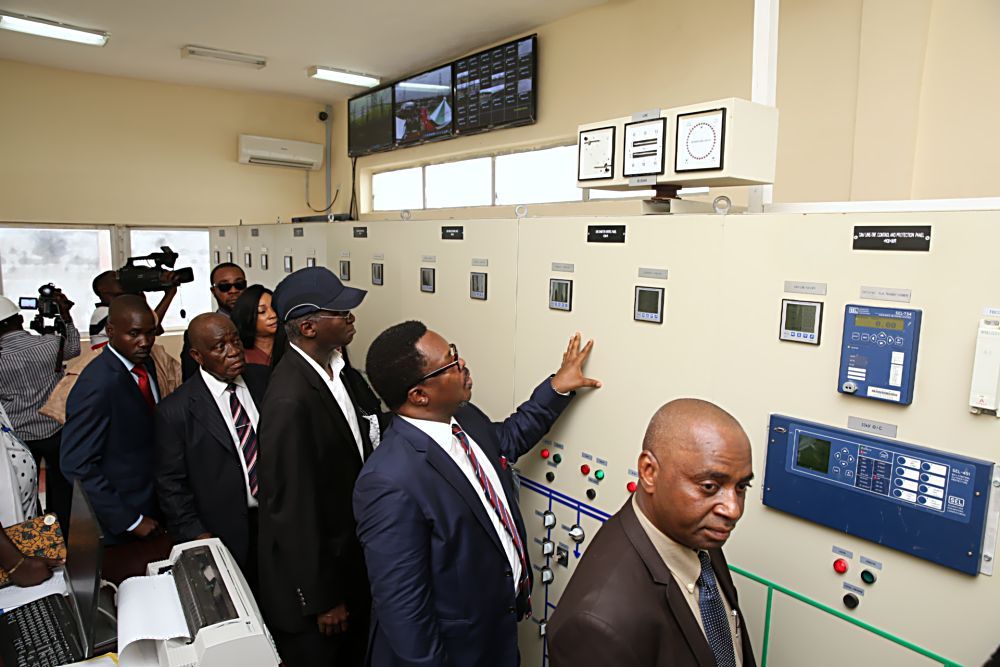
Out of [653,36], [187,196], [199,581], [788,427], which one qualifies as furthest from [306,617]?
[187,196]

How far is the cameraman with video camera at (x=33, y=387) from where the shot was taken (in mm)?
3143

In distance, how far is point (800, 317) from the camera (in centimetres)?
156

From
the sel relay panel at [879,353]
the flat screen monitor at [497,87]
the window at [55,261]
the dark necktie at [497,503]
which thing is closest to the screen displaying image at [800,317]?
the sel relay panel at [879,353]

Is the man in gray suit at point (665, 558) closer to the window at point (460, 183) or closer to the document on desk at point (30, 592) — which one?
the document on desk at point (30, 592)

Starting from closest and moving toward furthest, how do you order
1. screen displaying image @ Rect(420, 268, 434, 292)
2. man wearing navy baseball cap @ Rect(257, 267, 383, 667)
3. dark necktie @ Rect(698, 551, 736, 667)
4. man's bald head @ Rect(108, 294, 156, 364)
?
1. dark necktie @ Rect(698, 551, 736, 667)
2. man wearing navy baseball cap @ Rect(257, 267, 383, 667)
3. man's bald head @ Rect(108, 294, 156, 364)
4. screen displaying image @ Rect(420, 268, 434, 292)

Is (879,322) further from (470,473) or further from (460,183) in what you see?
(460,183)

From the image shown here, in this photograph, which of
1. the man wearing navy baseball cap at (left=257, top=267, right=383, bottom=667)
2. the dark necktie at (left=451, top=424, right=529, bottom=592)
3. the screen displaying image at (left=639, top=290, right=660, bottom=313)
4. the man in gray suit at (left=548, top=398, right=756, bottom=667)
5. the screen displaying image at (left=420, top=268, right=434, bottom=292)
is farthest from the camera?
the screen displaying image at (left=420, top=268, right=434, bottom=292)

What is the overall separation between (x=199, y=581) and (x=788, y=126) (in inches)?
132

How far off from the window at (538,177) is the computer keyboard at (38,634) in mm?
3786

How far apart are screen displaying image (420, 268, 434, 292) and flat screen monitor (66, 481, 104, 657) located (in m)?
1.47

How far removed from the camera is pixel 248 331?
332 cm

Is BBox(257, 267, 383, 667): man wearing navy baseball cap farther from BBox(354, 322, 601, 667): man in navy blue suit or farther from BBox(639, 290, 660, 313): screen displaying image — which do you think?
BBox(639, 290, 660, 313): screen displaying image

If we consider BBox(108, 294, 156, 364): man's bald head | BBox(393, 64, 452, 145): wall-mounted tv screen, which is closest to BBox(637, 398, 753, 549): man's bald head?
BBox(108, 294, 156, 364): man's bald head

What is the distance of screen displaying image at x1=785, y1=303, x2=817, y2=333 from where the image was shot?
1538 mm
